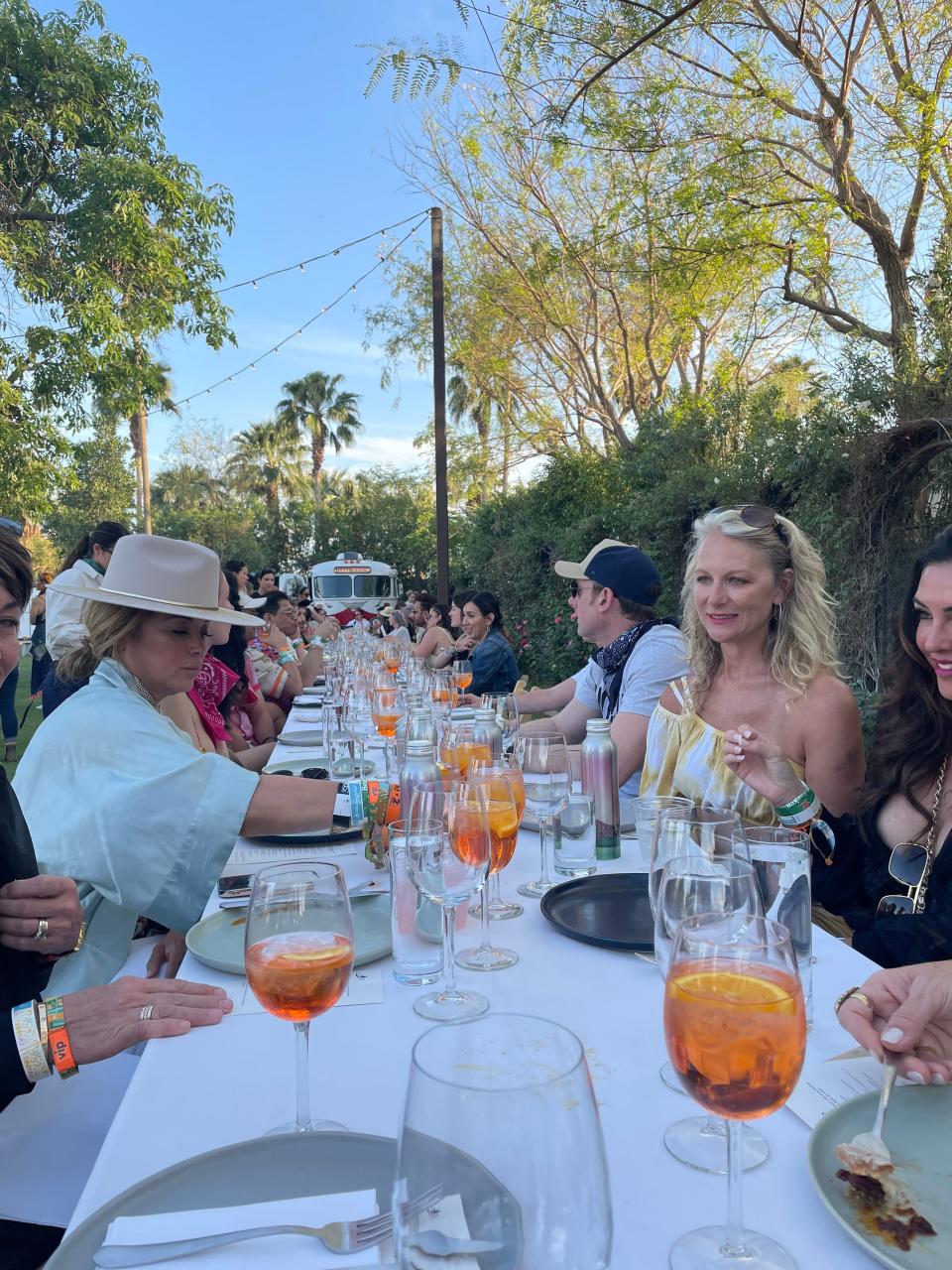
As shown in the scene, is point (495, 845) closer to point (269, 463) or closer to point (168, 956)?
point (168, 956)

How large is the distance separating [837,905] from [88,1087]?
1.84 m

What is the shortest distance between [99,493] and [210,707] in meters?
32.7

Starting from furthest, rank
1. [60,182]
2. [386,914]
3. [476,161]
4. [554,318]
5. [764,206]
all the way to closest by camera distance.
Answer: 1. [554,318]
2. [476,161]
3. [60,182]
4. [764,206]
5. [386,914]

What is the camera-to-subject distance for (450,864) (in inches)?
52.0

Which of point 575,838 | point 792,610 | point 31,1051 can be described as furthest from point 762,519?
point 31,1051

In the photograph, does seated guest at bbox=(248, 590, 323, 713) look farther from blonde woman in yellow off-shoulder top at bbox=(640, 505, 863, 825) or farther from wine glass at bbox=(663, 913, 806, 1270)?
wine glass at bbox=(663, 913, 806, 1270)

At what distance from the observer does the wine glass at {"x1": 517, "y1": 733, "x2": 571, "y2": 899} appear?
188cm

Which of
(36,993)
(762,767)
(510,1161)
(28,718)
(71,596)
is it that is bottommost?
(28,718)

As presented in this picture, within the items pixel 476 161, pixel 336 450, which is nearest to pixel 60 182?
pixel 476 161

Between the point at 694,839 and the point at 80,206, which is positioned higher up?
the point at 80,206

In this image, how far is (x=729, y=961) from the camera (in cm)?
85

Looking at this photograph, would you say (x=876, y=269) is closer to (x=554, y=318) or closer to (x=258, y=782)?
(x=554, y=318)

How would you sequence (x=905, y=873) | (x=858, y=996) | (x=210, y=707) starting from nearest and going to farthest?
1. (x=858, y=996)
2. (x=905, y=873)
3. (x=210, y=707)

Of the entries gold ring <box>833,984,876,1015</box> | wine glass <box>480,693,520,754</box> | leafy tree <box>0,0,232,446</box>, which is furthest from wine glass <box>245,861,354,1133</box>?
leafy tree <box>0,0,232,446</box>
